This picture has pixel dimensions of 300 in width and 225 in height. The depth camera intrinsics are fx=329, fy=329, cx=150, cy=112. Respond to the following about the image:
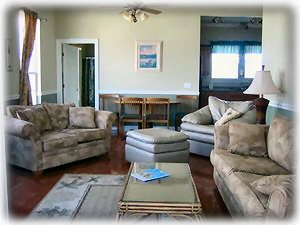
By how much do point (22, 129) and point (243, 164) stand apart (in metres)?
2.63

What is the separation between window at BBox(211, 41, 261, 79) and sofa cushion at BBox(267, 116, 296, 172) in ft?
22.8

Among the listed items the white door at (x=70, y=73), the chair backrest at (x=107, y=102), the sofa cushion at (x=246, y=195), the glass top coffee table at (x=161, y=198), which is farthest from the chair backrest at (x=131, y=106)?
the sofa cushion at (x=246, y=195)

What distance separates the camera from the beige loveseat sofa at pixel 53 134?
13.6 feet

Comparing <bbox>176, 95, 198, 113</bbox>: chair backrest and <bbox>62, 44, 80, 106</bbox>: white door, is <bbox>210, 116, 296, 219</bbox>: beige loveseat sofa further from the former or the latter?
<bbox>62, 44, 80, 106</bbox>: white door

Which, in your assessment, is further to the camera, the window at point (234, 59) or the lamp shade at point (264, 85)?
the window at point (234, 59)

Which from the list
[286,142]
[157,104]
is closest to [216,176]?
[286,142]

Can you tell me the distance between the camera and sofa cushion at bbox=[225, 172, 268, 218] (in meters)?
2.20

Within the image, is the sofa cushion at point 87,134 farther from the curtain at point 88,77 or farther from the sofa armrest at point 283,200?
the curtain at point 88,77

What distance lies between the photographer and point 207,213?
3.09m

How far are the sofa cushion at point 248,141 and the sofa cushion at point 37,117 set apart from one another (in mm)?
2584

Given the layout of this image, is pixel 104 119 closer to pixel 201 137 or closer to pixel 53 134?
pixel 53 134

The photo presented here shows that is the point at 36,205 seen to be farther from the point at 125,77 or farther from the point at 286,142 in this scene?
the point at 125,77

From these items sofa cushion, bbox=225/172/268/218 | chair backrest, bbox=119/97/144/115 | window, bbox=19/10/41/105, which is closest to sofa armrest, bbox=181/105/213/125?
chair backrest, bbox=119/97/144/115

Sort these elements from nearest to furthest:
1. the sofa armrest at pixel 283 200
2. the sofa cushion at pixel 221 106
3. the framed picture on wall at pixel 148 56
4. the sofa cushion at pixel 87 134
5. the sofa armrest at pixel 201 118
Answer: the sofa armrest at pixel 283 200 → the sofa cushion at pixel 87 134 → the sofa cushion at pixel 221 106 → the sofa armrest at pixel 201 118 → the framed picture on wall at pixel 148 56
